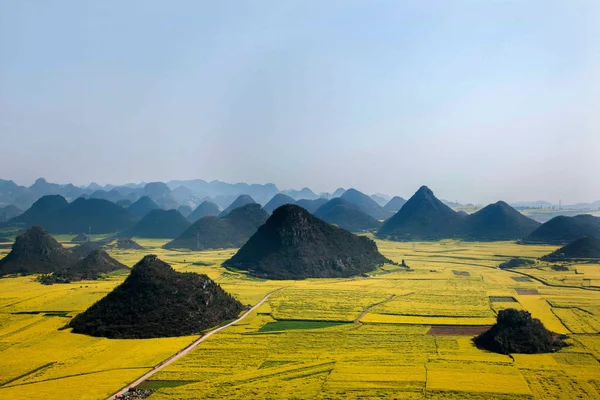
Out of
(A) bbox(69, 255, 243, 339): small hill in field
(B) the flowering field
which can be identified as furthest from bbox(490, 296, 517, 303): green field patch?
(A) bbox(69, 255, 243, 339): small hill in field

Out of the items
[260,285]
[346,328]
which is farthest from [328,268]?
[346,328]

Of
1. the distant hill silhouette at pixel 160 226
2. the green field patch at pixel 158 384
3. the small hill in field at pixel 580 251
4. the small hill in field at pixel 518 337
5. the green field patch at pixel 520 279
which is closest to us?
the green field patch at pixel 158 384

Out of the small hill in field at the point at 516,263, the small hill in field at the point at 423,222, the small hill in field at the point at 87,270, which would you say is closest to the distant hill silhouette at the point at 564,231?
the small hill in field at the point at 423,222

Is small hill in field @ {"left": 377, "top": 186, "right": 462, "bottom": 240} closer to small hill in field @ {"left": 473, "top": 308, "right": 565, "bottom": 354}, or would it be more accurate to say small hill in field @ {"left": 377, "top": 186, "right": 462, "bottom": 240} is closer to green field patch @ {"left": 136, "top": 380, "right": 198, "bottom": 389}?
small hill in field @ {"left": 473, "top": 308, "right": 565, "bottom": 354}

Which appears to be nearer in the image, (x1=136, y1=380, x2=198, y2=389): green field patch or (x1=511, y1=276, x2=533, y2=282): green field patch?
(x1=136, y1=380, x2=198, y2=389): green field patch

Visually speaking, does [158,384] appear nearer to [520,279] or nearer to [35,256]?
[520,279]

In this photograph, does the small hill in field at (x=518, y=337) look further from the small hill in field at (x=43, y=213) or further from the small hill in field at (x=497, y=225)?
the small hill in field at (x=43, y=213)

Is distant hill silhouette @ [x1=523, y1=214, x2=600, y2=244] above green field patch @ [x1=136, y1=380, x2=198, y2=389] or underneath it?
above
